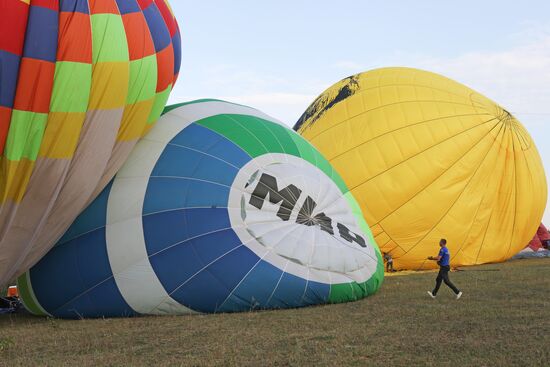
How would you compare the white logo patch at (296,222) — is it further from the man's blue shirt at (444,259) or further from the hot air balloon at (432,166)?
the hot air balloon at (432,166)

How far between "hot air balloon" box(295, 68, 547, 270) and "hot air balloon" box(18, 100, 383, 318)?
5259mm

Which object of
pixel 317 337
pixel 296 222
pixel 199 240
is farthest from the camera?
pixel 296 222

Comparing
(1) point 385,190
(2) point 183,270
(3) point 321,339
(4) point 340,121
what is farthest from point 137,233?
(4) point 340,121

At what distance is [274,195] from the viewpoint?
8453 mm

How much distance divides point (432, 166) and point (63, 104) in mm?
9211

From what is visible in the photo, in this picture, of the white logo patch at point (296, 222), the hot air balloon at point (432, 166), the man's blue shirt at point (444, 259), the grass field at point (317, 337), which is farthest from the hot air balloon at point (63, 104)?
the hot air balloon at point (432, 166)

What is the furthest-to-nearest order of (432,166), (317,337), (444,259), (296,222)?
(432,166)
(444,259)
(296,222)
(317,337)

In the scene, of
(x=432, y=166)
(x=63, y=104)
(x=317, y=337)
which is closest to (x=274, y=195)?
(x=317, y=337)

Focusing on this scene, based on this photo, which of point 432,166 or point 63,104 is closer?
point 63,104

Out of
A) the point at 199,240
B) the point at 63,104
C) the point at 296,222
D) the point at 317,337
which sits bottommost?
the point at 317,337

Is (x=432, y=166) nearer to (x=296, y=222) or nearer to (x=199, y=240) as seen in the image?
(x=296, y=222)

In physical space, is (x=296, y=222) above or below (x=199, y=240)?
above

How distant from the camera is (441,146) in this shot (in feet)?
46.5

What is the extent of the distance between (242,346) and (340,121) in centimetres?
1018
